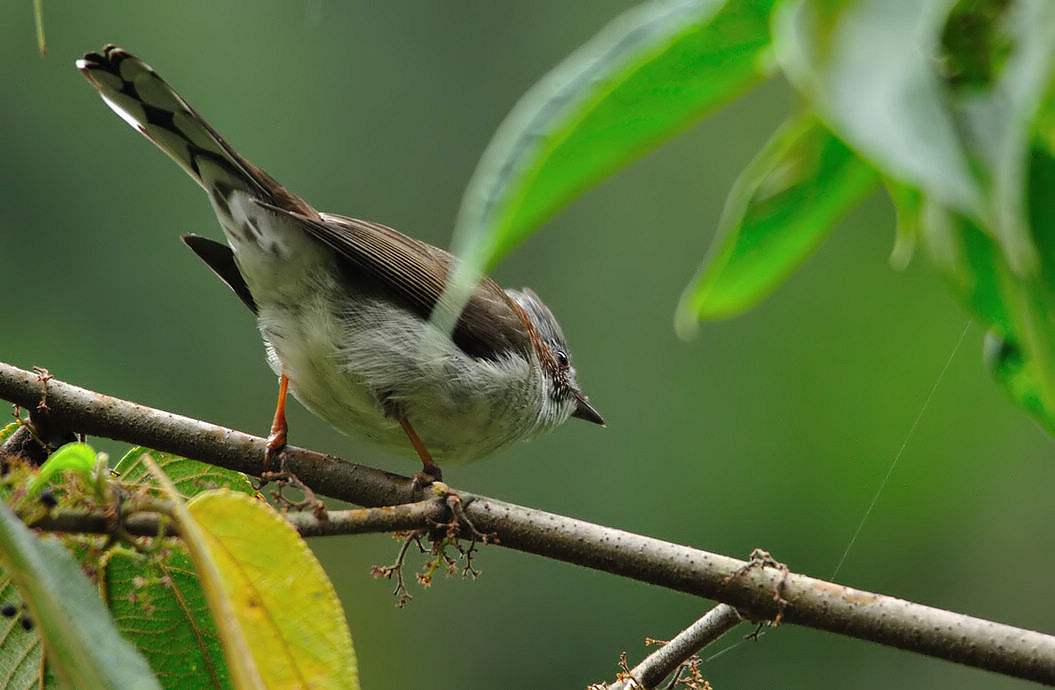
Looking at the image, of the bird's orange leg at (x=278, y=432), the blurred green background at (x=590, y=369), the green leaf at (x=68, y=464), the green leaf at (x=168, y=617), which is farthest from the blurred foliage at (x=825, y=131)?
the blurred green background at (x=590, y=369)

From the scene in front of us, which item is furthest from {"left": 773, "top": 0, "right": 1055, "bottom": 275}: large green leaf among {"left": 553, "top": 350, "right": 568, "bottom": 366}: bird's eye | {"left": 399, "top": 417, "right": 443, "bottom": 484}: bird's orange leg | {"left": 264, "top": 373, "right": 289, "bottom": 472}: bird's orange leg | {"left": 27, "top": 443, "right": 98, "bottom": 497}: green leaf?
{"left": 553, "top": 350, "right": 568, "bottom": 366}: bird's eye

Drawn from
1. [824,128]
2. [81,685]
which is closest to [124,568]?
[81,685]

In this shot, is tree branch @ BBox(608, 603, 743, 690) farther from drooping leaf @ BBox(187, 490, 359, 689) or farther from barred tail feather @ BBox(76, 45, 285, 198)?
barred tail feather @ BBox(76, 45, 285, 198)

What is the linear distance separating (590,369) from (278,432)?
8406 mm

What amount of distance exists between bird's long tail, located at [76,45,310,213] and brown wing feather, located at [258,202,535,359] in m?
0.16

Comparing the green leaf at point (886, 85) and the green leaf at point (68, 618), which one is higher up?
the green leaf at point (886, 85)

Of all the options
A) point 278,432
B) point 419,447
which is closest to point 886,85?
point 278,432

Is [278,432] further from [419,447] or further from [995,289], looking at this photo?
[995,289]

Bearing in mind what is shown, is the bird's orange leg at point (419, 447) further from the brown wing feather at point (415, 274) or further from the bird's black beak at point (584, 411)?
the bird's black beak at point (584, 411)

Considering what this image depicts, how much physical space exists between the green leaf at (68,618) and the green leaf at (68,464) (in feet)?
1.13

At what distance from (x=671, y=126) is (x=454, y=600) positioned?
11071mm

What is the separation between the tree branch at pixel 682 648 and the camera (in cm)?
211

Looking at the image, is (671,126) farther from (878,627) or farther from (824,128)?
(878,627)

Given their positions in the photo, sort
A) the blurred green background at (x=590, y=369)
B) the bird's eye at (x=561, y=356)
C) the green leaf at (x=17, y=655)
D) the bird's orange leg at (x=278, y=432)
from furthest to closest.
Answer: the blurred green background at (x=590, y=369) → the bird's eye at (x=561, y=356) → the bird's orange leg at (x=278, y=432) → the green leaf at (x=17, y=655)
